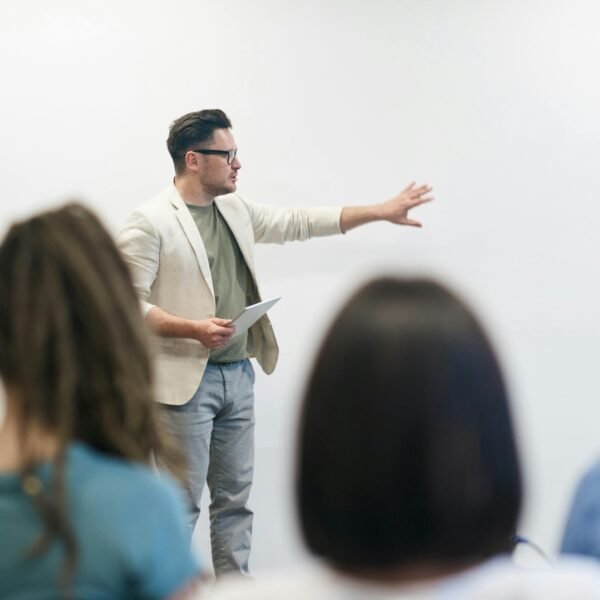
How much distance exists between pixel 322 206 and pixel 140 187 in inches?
A: 24.2

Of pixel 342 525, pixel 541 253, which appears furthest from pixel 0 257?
pixel 541 253

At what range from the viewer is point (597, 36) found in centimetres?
321

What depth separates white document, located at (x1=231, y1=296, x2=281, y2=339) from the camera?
260 cm

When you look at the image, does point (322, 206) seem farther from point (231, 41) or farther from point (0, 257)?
point (0, 257)

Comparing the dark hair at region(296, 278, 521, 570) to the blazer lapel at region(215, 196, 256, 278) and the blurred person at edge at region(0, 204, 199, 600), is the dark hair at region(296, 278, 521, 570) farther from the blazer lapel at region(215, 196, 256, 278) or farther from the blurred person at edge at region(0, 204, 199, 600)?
the blazer lapel at region(215, 196, 256, 278)

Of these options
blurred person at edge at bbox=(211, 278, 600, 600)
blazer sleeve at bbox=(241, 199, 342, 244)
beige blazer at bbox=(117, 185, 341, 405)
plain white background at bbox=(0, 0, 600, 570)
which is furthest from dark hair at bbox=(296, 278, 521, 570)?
plain white background at bbox=(0, 0, 600, 570)

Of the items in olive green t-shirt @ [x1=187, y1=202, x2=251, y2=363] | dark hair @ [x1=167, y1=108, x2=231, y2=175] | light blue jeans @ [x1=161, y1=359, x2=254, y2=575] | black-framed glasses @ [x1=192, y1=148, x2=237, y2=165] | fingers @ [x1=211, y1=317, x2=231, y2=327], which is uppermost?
dark hair @ [x1=167, y1=108, x2=231, y2=175]

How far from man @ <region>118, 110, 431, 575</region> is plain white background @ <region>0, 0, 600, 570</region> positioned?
0.22m

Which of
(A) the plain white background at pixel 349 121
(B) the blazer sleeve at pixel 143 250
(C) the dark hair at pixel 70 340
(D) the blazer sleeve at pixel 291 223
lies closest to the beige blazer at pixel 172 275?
(B) the blazer sleeve at pixel 143 250

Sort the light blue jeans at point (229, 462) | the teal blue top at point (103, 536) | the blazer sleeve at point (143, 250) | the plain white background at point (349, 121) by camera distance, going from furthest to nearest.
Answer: the plain white background at point (349, 121) < the light blue jeans at point (229, 462) < the blazer sleeve at point (143, 250) < the teal blue top at point (103, 536)

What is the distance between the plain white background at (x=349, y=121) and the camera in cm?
318

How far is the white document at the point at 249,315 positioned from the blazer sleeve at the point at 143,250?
0.86 feet

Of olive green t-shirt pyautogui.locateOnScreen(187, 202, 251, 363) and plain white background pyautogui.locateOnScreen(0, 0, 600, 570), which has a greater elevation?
plain white background pyautogui.locateOnScreen(0, 0, 600, 570)

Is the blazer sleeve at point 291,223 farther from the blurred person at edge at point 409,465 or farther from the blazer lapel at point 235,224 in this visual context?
the blurred person at edge at point 409,465
